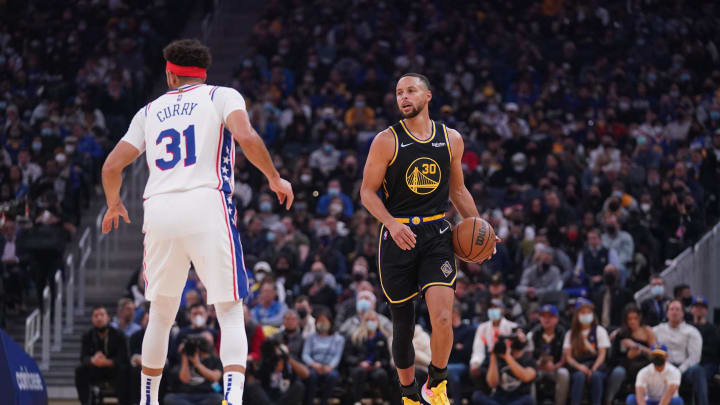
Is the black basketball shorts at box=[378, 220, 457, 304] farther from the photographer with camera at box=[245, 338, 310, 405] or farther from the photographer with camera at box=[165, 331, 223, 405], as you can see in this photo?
the photographer with camera at box=[245, 338, 310, 405]

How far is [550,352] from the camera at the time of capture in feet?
47.1

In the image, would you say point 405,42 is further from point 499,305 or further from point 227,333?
point 227,333

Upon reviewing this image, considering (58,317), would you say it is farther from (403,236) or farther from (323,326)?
(403,236)

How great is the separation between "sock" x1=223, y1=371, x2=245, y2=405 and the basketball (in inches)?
87.3

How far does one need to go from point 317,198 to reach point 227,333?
43.7 feet

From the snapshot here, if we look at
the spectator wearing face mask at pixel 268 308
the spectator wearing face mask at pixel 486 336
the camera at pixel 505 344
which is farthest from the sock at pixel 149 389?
the spectator wearing face mask at pixel 268 308

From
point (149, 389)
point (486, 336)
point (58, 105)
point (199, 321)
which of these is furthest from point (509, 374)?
point (58, 105)

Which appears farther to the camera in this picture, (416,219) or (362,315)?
(362,315)

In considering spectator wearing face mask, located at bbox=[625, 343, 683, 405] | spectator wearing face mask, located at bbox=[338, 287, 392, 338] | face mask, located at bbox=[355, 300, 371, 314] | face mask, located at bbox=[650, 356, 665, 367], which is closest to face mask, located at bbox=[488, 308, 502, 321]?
spectator wearing face mask, located at bbox=[338, 287, 392, 338]

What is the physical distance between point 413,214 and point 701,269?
438 inches

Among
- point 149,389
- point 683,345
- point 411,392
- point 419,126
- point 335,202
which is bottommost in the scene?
point 683,345

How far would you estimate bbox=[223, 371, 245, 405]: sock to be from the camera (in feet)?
20.0

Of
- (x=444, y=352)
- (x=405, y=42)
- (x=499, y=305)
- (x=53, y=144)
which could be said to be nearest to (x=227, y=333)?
(x=444, y=352)

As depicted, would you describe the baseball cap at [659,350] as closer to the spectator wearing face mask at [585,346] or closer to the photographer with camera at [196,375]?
the spectator wearing face mask at [585,346]
